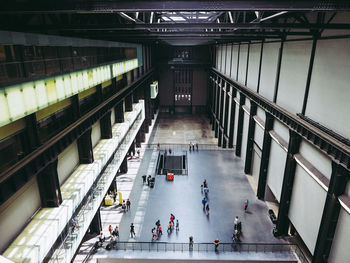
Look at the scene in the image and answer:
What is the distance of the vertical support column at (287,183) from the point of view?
16.1 m

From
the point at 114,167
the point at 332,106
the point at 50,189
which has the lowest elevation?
the point at 114,167

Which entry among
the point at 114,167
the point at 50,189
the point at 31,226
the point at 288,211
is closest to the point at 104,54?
the point at 114,167

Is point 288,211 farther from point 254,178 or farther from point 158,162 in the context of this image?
point 158,162

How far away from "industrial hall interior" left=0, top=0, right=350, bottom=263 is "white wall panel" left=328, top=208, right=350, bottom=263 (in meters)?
0.07

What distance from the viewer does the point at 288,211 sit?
18109 millimetres

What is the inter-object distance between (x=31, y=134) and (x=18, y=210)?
132 inches

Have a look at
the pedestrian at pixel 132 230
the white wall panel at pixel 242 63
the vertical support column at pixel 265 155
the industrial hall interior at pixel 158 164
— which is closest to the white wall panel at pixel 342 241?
the industrial hall interior at pixel 158 164

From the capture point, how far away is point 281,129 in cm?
1873

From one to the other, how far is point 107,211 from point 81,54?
1348 centimetres

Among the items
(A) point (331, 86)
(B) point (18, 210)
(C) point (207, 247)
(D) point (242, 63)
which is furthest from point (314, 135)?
(D) point (242, 63)

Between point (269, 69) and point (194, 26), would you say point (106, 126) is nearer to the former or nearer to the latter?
point (194, 26)

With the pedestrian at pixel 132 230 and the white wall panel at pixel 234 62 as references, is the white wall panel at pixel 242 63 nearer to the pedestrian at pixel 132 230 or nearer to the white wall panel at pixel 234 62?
the white wall panel at pixel 234 62

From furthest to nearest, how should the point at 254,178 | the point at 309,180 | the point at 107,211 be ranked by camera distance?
1. the point at 254,178
2. the point at 107,211
3. the point at 309,180

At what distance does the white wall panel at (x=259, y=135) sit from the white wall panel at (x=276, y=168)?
2.41m
